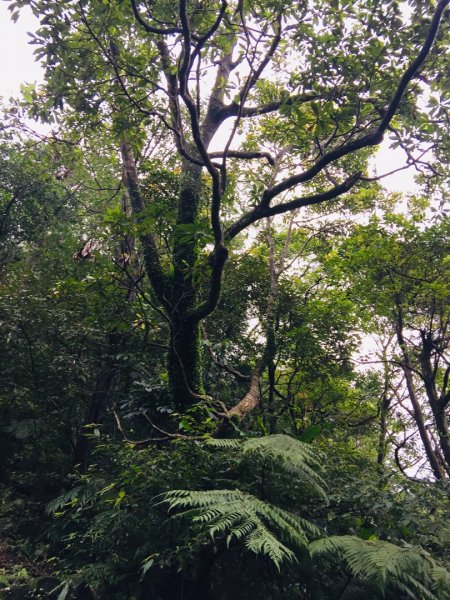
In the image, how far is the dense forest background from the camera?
3.02m

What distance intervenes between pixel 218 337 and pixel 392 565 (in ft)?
18.2

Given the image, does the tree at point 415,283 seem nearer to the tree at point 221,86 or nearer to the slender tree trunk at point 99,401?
the tree at point 221,86

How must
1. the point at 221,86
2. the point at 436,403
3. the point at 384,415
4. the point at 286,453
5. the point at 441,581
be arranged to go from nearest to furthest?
the point at 441,581 → the point at 286,453 → the point at 221,86 → the point at 436,403 → the point at 384,415

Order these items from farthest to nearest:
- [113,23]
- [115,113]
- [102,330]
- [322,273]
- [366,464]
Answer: [322,273] < [102,330] < [115,113] < [366,464] < [113,23]

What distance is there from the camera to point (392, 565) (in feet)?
7.20

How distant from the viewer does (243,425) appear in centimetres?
562

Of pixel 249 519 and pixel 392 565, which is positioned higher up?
pixel 249 519

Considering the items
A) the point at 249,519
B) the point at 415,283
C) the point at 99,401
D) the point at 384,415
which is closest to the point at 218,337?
the point at 99,401

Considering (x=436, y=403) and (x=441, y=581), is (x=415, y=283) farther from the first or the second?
(x=441, y=581)

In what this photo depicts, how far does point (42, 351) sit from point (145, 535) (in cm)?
369

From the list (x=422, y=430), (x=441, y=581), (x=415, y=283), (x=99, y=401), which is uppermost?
(x=415, y=283)

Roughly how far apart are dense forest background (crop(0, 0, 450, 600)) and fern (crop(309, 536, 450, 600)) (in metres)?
0.02

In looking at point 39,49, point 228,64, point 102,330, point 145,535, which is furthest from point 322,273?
point 145,535

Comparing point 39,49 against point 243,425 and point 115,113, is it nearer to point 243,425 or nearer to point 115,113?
point 115,113
